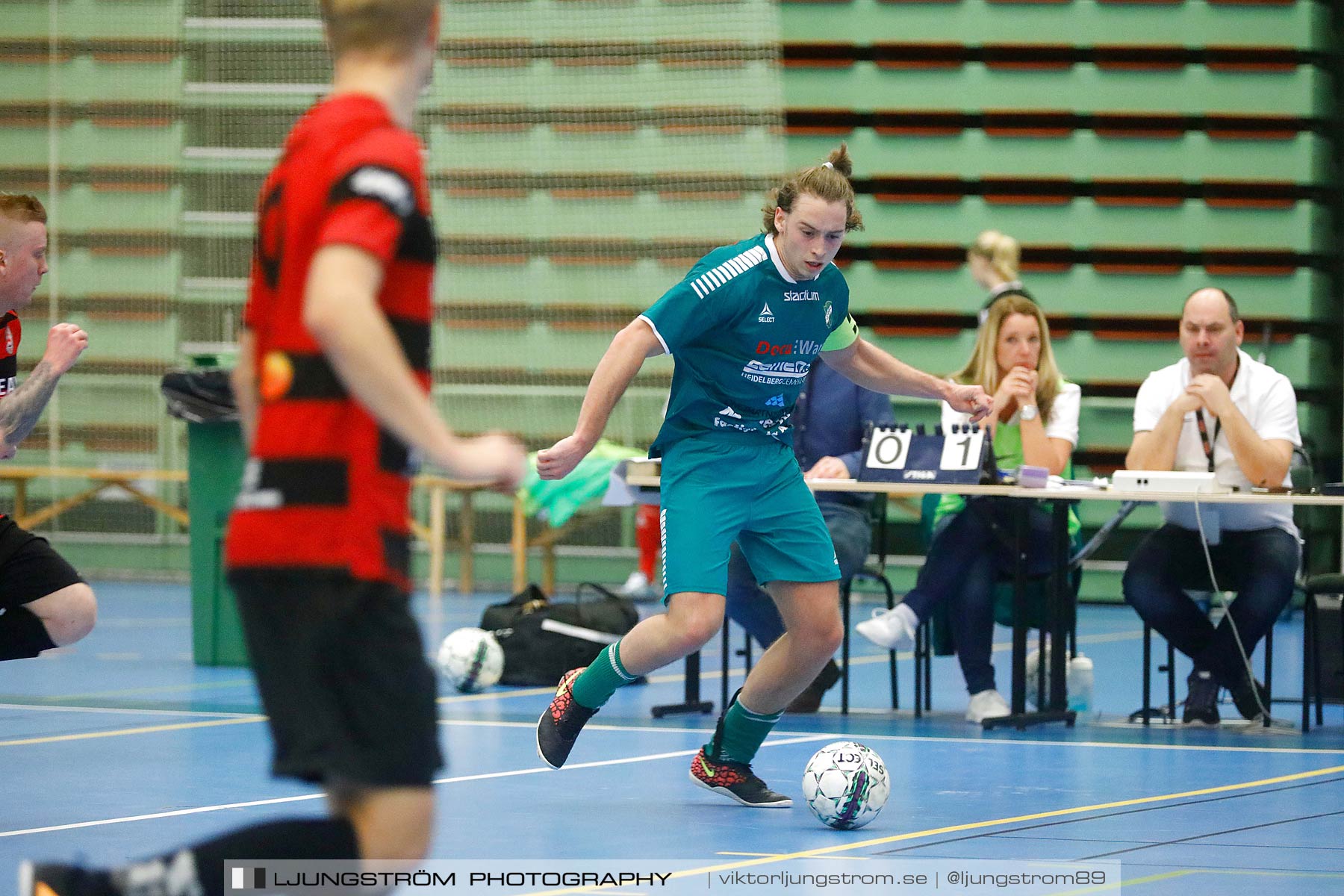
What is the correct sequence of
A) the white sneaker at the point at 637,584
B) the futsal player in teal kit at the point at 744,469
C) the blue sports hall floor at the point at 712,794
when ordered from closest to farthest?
1. the blue sports hall floor at the point at 712,794
2. the futsal player in teal kit at the point at 744,469
3. the white sneaker at the point at 637,584

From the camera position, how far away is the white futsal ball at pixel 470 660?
764 centimetres

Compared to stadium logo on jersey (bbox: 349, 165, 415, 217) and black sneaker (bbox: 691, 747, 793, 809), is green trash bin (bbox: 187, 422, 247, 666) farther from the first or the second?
stadium logo on jersey (bbox: 349, 165, 415, 217)

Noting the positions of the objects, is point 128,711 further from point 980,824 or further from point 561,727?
point 980,824

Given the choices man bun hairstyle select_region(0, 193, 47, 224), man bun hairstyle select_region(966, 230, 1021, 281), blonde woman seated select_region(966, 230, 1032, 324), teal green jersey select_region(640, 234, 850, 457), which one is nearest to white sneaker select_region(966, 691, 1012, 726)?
teal green jersey select_region(640, 234, 850, 457)

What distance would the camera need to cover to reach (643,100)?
12680 mm

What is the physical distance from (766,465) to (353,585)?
269 cm

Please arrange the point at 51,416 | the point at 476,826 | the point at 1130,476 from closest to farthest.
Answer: the point at 476,826, the point at 1130,476, the point at 51,416

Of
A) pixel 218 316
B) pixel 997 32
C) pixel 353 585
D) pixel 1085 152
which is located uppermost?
pixel 997 32

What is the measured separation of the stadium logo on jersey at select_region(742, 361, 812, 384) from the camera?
490 cm

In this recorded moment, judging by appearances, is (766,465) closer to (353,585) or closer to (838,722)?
(838,722)

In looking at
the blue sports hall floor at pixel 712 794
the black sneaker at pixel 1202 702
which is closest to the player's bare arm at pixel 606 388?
the blue sports hall floor at pixel 712 794

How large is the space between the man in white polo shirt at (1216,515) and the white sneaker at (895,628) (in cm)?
81

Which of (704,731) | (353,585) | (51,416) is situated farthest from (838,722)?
(51,416)

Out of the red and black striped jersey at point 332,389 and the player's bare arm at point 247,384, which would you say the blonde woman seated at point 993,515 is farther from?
the red and black striped jersey at point 332,389
